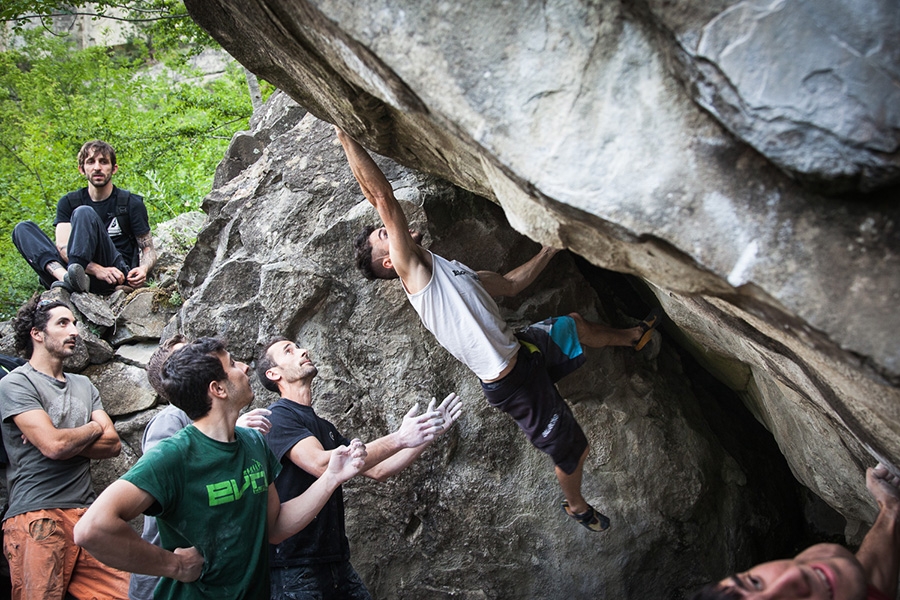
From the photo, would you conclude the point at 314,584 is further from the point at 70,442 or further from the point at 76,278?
the point at 76,278

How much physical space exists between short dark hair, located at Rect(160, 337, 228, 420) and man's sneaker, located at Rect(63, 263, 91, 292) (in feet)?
11.6

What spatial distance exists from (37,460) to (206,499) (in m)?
1.89

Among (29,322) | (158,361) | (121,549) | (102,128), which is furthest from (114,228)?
(102,128)

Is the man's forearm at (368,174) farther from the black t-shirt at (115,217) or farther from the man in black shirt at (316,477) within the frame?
the black t-shirt at (115,217)

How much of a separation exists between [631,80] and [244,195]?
402 centimetres

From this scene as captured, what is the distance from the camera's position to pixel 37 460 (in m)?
4.40

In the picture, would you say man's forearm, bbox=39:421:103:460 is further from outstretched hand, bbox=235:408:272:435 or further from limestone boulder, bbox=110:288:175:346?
limestone boulder, bbox=110:288:175:346

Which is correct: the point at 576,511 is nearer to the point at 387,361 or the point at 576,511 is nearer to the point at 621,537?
the point at 621,537

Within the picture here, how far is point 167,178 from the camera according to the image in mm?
9938

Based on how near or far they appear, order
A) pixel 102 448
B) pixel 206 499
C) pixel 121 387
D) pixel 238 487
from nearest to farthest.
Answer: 1. pixel 206 499
2. pixel 238 487
3. pixel 102 448
4. pixel 121 387

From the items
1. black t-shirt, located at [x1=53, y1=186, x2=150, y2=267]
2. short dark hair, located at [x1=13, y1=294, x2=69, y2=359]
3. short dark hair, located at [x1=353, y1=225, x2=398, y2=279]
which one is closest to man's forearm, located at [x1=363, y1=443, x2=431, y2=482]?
short dark hair, located at [x1=353, y1=225, x2=398, y2=279]

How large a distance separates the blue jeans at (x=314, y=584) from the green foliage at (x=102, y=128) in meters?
5.65

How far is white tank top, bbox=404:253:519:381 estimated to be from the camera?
3.90 m

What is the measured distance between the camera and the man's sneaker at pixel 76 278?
6.30 metres
